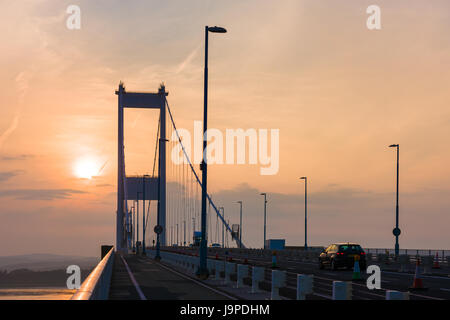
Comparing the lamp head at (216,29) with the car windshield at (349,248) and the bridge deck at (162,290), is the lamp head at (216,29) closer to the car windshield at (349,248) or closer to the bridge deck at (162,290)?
the bridge deck at (162,290)

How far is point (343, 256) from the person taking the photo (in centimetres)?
3938

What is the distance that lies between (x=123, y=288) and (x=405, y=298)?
14.5m

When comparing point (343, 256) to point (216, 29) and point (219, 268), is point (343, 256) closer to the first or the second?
point (219, 268)

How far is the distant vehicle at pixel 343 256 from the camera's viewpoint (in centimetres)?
3934

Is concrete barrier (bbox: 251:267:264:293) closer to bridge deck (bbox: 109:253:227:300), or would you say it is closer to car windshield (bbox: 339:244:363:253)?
bridge deck (bbox: 109:253:227:300)

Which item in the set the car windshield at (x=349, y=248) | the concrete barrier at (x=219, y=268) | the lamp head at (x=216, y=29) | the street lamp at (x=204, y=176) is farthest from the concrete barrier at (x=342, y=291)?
the car windshield at (x=349, y=248)

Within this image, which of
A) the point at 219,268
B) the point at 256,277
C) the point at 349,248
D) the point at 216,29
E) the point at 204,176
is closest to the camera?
the point at 256,277

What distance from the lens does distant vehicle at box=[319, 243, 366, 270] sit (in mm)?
39344

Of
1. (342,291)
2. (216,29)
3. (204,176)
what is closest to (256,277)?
(342,291)
